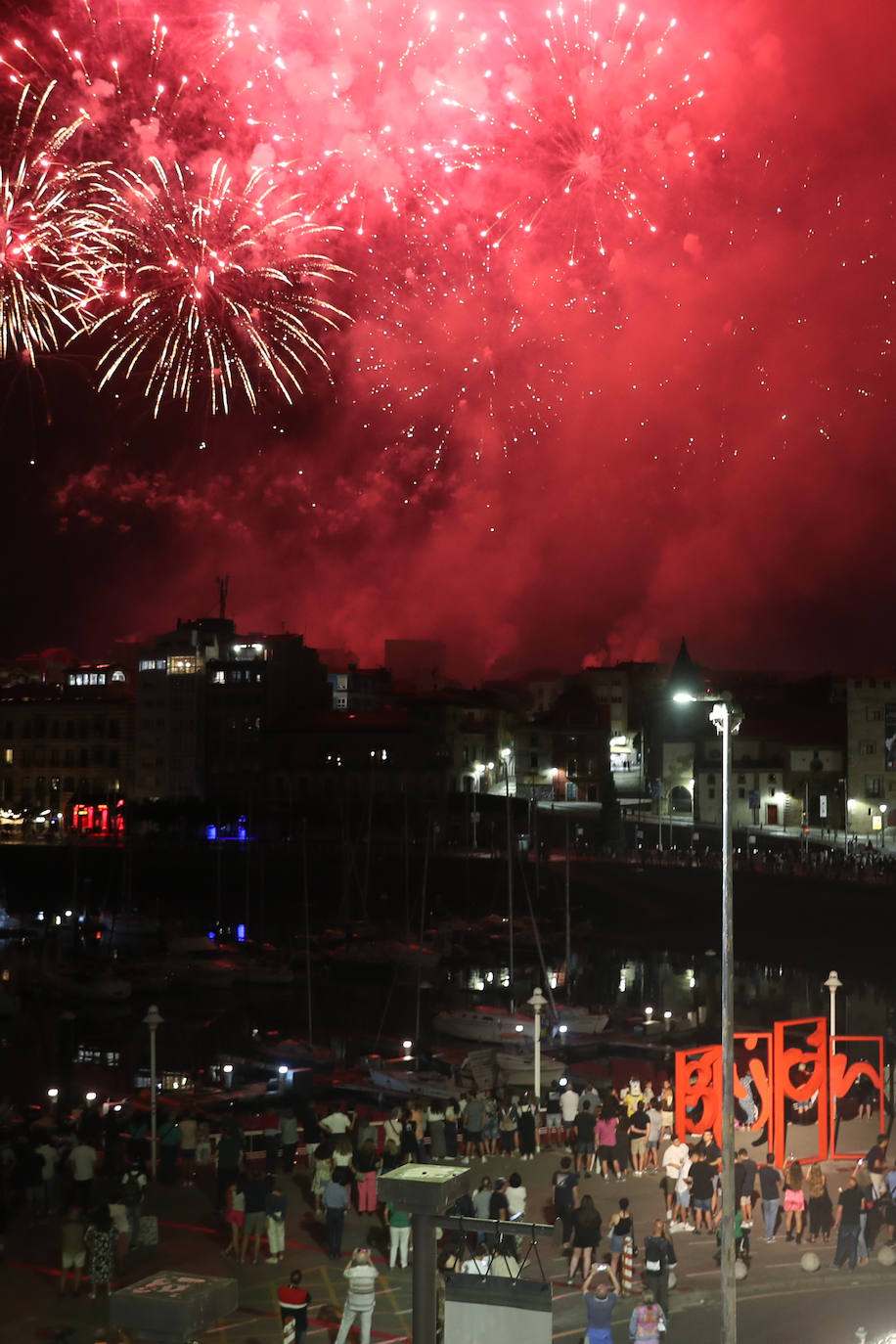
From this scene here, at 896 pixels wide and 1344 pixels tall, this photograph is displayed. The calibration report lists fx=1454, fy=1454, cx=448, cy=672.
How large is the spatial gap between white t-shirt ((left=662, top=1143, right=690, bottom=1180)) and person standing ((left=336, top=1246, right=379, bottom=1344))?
190 inches

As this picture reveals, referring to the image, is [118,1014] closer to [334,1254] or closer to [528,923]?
[528,923]

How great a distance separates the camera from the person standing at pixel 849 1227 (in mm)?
14227

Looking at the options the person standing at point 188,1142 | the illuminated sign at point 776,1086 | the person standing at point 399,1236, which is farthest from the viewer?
the person standing at point 188,1142

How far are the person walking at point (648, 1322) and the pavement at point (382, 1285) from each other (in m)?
0.91

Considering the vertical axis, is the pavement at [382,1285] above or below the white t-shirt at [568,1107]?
below

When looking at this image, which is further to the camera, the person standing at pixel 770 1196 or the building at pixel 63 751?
the building at pixel 63 751

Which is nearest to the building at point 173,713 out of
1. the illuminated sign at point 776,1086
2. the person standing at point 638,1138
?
the person standing at point 638,1138

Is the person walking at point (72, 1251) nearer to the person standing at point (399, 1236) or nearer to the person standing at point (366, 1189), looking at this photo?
the person standing at point (399, 1236)

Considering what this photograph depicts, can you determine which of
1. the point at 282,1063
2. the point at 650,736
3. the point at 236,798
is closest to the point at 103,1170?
the point at 282,1063

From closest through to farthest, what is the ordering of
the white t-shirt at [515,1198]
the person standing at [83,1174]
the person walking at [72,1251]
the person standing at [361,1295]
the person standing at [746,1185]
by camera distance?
the person standing at [361,1295] → the person walking at [72,1251] → the white t-shirt at [515,1198] → the person standing at [746,1185] → the person standing at [83,1174]

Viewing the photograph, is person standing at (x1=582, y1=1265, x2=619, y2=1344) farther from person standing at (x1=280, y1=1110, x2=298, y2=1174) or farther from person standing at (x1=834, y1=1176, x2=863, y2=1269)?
person standing at (x1=280, y1=1110, x2=298, y2=1174)

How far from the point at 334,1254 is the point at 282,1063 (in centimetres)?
2030

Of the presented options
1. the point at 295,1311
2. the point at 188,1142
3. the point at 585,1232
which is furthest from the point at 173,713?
the point at 295,1311

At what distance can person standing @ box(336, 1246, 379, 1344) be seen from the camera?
1180cm
